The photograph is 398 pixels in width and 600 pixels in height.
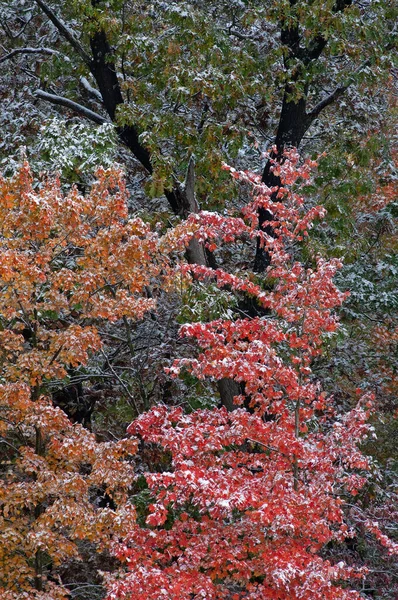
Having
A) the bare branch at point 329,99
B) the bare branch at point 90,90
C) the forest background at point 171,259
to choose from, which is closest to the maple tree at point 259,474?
the forest background at point 171,259

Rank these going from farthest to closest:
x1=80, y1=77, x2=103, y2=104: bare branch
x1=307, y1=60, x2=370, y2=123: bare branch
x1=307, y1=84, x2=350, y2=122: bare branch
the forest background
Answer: x1=80, y1=77, x2=103, y2=104: bare branch < x1=307, y1=84, x2=350, y2=122: bare branch < x1=307, y1=60, x2=370, y2=123: bare branch < the forest background

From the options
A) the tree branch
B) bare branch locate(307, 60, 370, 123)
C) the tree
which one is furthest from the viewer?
the tree branch

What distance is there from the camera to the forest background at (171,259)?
7230mm

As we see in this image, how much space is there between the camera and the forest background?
7.23 meters

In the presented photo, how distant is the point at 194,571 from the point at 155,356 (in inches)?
147

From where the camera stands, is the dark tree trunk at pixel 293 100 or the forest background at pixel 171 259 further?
the dark tree trunk at pixel 293 100

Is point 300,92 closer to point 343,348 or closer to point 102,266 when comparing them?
point 102,266

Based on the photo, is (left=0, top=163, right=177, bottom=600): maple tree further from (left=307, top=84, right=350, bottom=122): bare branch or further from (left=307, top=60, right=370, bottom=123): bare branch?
(left=307, top=84, right=350, bottom=122): bare branch

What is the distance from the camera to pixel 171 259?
10789mm

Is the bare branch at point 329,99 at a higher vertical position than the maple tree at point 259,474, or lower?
higher

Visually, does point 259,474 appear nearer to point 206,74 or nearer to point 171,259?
point 171,259

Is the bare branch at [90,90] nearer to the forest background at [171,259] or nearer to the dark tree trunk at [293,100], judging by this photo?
the forest background at [171,259]

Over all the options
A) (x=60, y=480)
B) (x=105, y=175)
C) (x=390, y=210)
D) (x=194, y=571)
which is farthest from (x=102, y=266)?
(x=390, y=210)

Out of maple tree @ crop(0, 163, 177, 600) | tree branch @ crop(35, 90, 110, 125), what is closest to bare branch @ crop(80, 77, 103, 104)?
tree branch @ crop(35, 90, 110, 125)
